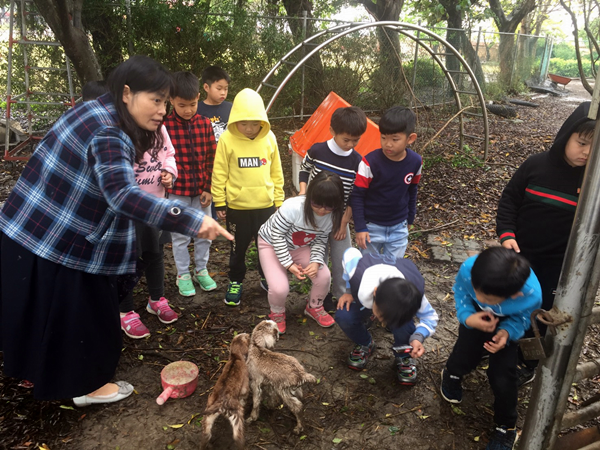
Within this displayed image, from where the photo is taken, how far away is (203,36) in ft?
25.2

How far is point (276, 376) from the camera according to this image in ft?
7.66

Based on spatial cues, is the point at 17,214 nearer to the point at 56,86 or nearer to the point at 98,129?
the point at 98,129

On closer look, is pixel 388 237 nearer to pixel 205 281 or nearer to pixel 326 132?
pixel 205 281

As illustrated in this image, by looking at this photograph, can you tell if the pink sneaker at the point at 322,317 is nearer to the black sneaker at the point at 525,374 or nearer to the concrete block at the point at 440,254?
the black sneaker at the point at 525,374

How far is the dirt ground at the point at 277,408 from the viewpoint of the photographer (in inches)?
94.0

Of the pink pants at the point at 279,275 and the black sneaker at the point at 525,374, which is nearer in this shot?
the black sneaker at the point at 525,374

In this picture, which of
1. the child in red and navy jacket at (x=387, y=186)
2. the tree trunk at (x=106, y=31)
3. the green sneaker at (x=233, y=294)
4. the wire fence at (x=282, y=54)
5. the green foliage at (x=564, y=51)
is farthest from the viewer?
the green foliage at (x=564, y=51)

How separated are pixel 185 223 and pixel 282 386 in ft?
3.53

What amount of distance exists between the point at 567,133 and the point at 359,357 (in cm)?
187

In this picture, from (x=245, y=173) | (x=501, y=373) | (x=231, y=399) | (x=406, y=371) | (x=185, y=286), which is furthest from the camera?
(x=185, y=286)

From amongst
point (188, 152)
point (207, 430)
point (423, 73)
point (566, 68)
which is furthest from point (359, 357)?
point (566, 68)

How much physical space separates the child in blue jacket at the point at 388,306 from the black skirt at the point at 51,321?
1.42 metres

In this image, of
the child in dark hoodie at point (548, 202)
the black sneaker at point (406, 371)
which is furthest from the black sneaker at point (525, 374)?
the black sneaker at point (406, 371)

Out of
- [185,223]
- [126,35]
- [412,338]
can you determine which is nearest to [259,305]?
[412,338]
